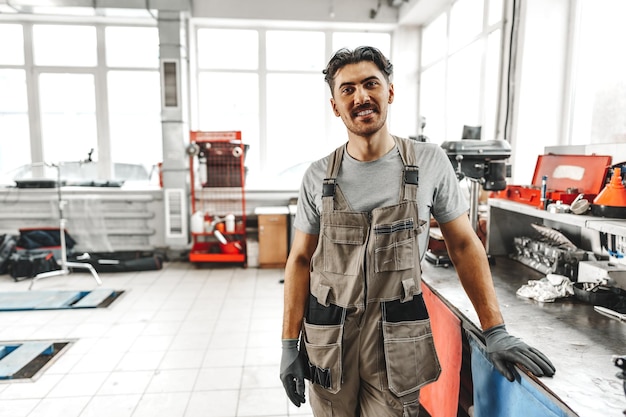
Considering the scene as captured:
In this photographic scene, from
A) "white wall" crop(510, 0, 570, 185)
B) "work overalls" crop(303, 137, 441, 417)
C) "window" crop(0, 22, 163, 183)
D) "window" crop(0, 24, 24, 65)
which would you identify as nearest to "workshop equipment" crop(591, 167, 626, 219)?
"work overalls" crop(303, 137, 441, 417)

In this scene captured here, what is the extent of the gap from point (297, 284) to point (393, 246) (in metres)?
0.38

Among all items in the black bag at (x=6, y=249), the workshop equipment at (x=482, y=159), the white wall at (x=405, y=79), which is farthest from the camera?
the white wall at (x=405, y=79)

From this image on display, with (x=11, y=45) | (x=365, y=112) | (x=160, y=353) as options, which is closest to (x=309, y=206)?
(x=365, y=112)

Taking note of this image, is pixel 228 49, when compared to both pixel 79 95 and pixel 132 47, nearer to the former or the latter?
pixel 132 47

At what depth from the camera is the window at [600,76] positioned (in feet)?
8.18

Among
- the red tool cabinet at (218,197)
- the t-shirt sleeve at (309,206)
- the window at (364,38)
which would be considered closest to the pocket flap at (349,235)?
the t-shirt sleeve at (309,206)

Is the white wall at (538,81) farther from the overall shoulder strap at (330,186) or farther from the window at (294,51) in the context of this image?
the window at (294,51)

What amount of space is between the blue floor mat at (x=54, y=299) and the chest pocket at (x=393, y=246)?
3.64 meters

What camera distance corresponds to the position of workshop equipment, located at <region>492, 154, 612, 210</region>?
192 centimetres

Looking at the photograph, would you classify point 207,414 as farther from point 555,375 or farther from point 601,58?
point 601,58

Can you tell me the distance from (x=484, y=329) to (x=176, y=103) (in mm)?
4945

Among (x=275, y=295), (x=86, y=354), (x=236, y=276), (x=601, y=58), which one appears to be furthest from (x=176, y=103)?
(x=601, y=58)

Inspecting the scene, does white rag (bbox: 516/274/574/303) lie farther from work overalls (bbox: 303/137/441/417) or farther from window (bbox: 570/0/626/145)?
window (bbox: 570/0/626/145)

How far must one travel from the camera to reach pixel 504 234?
8.53 ft
